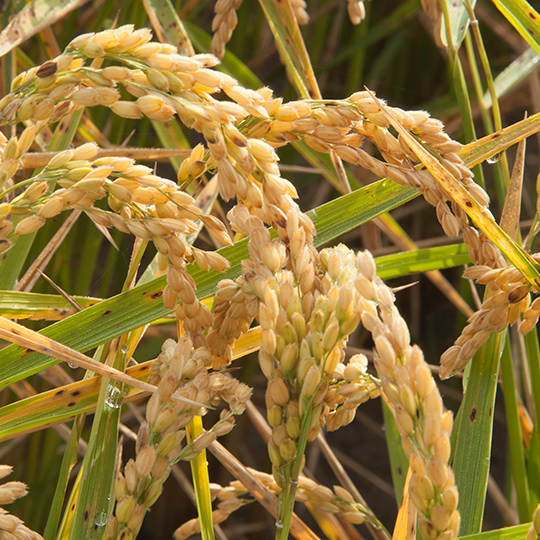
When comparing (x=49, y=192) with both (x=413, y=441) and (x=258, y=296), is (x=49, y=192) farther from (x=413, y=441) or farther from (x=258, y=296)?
(x=413, y=441)

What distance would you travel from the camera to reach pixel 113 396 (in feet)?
1.91

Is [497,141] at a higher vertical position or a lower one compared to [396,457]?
higher

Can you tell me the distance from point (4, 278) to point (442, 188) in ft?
1.76

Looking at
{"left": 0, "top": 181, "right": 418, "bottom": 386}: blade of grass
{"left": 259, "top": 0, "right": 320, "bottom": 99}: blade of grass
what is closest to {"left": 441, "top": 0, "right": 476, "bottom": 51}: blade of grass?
{"left": 259, "top": 0, "right": 320, "bottom": 99}: blade of grass

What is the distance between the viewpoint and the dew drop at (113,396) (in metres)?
0.58

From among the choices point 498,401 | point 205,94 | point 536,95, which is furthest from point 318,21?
point 205,94

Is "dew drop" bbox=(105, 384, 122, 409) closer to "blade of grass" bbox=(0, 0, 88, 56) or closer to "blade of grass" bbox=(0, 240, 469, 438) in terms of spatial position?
"blade of grass" bbox=(0, 240, 469, 438)

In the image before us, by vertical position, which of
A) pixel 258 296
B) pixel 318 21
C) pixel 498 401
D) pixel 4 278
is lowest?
pixel 498 401

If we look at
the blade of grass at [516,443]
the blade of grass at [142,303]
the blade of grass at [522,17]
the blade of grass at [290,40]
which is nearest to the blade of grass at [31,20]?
the blade of grass at [290,40]

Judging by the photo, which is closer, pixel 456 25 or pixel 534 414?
pixel 534 414

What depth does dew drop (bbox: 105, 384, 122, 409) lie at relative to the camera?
578mm

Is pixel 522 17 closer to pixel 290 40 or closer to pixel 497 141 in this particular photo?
pixel 497 141

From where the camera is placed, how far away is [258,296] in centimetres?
46

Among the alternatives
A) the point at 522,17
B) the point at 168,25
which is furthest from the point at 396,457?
the point at 168,25
